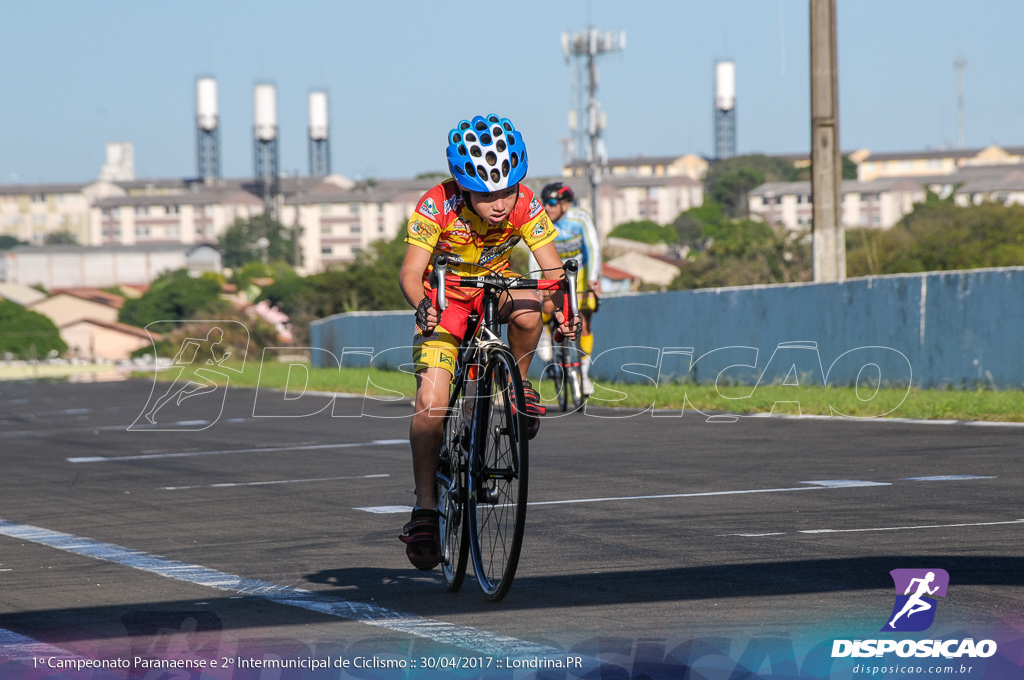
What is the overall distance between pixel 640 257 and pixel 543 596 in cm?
12540

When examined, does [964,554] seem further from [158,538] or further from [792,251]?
[792,251]

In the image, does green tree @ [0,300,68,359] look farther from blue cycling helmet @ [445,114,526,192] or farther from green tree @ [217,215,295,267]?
blue cycling helmet @ [445,114,526,192]

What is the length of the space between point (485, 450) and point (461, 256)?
0.92m

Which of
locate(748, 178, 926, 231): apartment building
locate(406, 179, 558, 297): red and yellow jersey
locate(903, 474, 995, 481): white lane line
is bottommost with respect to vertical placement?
locate(903, 474, 995, 481): white lane line

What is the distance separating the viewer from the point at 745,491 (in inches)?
335

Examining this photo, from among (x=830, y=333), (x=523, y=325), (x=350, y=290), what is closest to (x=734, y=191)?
(x=350, y=290)

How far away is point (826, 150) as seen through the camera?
1803cm

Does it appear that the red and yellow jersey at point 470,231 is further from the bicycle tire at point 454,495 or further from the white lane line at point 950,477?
the white lane line at point 950,477

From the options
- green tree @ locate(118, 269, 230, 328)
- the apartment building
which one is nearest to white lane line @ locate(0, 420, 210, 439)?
green tree @ locate(118, 269, 230, 328)

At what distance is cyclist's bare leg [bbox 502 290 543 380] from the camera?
5.80m

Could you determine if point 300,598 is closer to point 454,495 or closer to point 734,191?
point 454,495

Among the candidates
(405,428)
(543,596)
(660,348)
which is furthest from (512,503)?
(660,348)

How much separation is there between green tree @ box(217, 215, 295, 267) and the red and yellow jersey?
17774 centimetres

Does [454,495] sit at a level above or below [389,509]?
above
